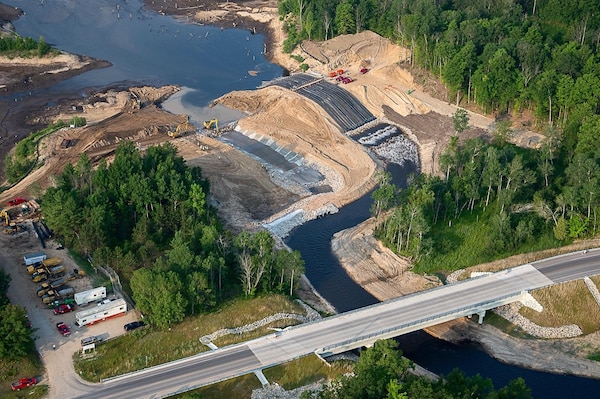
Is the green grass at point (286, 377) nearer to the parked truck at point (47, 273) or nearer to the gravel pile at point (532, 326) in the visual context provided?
the gravel pile at point (532, 326)

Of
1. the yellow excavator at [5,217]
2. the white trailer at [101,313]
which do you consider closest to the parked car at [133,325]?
the white trailer at [101,313]

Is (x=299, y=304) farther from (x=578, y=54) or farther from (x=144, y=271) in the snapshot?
(x=578, y=54)

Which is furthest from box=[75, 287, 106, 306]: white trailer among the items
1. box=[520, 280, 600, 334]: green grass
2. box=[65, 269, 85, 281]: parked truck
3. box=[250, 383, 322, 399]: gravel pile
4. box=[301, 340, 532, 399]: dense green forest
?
box=[520, 280, 600, 334]: green grass

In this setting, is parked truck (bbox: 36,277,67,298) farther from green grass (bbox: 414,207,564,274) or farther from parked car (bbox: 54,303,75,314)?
green grass (bbox: 414,207,564,274)

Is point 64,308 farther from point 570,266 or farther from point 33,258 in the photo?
point 570,266

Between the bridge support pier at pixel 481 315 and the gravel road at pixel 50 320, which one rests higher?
the gravel road at pixel 50 320

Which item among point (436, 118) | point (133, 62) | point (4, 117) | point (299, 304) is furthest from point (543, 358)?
point (133, 62)

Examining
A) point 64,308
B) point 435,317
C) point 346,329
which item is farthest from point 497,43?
point 64,308
